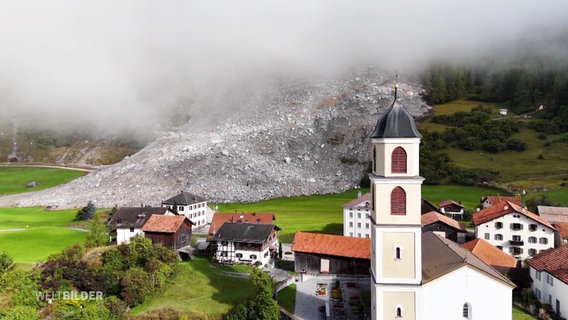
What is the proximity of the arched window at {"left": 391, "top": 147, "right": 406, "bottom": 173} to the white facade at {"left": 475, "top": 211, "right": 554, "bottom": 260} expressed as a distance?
82.9 feet

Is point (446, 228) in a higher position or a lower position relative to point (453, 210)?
lower

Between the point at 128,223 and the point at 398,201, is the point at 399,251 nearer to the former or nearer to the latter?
the point at 398,201

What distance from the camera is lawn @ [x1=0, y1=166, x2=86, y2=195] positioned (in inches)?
4766

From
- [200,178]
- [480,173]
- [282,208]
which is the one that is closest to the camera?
[282,208]

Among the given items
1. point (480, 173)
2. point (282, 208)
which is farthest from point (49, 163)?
point (480, 173)

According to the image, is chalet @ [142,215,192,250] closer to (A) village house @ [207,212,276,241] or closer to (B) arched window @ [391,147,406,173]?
(A) village house @ [207,212,276,241]

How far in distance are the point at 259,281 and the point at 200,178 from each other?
6693 cm

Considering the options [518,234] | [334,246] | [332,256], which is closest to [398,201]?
[332,256]

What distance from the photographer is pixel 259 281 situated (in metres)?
34.6

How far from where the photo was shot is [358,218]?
5556 centimetres

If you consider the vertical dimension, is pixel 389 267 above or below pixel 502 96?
below

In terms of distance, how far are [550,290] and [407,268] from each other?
14277 mm

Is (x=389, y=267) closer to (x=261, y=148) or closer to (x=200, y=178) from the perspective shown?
(x=200, y=178)

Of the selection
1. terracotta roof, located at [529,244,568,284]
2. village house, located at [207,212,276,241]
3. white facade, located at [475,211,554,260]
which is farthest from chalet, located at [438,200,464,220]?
terracotta roof, located at [529,244,568,284]
